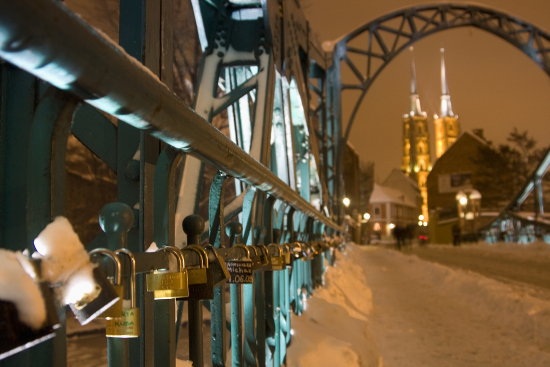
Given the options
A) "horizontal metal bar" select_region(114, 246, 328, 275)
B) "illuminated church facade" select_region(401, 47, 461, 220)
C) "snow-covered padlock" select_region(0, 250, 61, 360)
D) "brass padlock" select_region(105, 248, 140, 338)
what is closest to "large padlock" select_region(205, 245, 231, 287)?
"horizontal metal bar" select_region(114, 246, 328, 275)

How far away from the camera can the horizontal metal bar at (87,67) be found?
24.1 inches

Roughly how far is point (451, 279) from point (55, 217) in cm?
988

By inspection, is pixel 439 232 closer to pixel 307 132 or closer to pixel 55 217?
pixel 307 132

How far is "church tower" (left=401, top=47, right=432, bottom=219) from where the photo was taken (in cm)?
11975

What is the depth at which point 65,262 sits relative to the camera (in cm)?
75

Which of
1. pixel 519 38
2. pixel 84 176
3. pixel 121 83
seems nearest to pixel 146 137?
pixel 121 83

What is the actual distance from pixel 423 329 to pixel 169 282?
493 cm

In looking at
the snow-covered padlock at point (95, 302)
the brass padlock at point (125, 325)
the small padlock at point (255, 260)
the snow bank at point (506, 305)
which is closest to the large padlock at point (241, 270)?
the small padlock at point (255, 260)

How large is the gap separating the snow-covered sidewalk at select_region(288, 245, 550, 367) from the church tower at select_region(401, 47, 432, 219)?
112743 millimetres

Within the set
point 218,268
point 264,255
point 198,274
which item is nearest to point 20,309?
point 198,274

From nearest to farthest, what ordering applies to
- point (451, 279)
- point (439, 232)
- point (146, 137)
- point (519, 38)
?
point (146, 137) < point (451, 279) < point (519, 38) < point (439, 232)

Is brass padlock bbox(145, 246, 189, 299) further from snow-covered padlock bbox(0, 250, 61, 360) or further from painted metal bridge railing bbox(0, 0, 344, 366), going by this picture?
snow-covered padlock bbox(0, 250, 61, 360)

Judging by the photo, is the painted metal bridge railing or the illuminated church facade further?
the illuminated church facade

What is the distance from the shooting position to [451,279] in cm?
983
